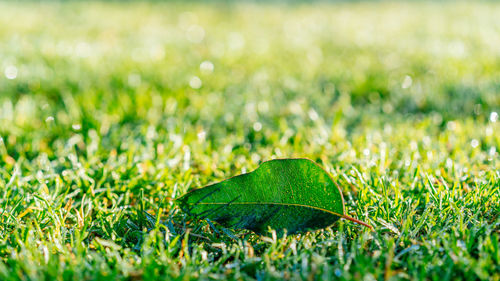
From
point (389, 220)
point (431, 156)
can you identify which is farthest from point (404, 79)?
point (389, 220)

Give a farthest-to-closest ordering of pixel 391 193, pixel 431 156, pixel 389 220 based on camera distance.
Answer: pixel 431 156, pixel 391 193, pixel 389 220

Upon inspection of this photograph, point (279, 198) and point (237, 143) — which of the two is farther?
point (237, 143)

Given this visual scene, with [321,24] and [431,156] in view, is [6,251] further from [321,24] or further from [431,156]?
[321,24]

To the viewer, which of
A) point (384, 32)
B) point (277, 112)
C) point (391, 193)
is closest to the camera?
point (391, 193)
